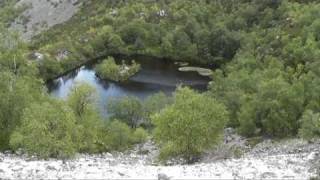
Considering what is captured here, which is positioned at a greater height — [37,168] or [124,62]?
[124,62]

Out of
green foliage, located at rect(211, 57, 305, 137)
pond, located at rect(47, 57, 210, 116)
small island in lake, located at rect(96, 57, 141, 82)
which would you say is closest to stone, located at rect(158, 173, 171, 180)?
green foliage, located at rect(211, 57, 305, 137)

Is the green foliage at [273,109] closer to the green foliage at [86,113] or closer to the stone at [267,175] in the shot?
the green foliage at [86,113]

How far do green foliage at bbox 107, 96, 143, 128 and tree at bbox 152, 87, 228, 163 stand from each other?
1845 inches

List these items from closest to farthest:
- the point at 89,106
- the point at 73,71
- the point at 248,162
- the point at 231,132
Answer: the point at 248,162
the point at 89,106
the point at 231,132
the point at 73,71

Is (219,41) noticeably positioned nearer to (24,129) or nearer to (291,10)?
(291,10)

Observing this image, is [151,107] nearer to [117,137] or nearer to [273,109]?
[117,137]

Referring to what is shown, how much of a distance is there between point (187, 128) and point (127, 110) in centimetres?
5356

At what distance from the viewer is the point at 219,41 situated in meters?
192

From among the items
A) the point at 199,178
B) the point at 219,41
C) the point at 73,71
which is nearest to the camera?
the point at 199,178

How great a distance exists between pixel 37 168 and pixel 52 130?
64.1ft

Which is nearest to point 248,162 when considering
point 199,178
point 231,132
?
point 199,178

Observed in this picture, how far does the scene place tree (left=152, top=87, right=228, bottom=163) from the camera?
174 feet

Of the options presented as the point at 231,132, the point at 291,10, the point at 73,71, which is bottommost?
the point at 231,132

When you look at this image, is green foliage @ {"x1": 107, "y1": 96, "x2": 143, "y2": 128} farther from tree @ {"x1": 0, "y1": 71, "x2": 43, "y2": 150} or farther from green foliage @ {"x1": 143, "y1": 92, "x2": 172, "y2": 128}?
tree @ {"x1": 0, "y1": 71, "x2": 43, "y2": 150}
